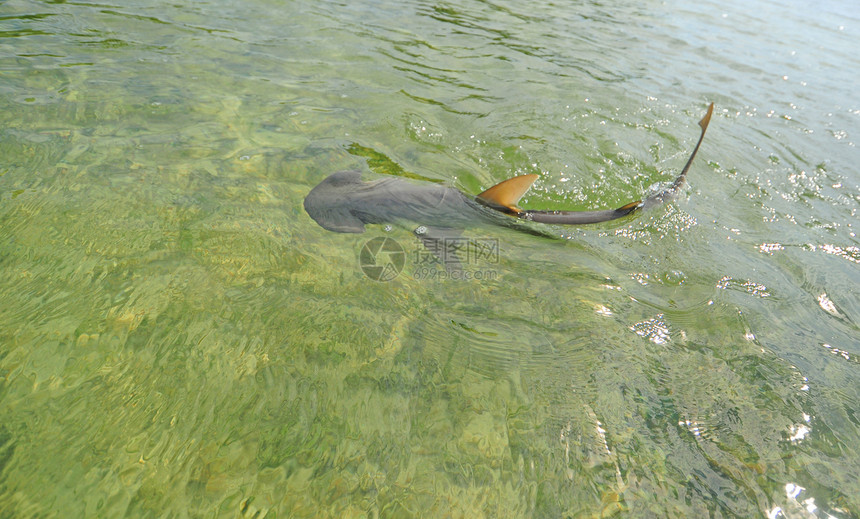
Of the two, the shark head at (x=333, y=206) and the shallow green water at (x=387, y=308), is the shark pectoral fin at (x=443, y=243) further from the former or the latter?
the shark head at (x=333, y=206)

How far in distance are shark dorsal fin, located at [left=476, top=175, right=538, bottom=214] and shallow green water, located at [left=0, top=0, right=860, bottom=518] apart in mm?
270

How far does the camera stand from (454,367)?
8.53 ft

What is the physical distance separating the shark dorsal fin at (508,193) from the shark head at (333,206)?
1.11m

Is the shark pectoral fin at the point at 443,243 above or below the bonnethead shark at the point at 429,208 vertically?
below

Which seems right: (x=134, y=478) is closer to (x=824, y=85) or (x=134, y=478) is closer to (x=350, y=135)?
(x=350, y=135)

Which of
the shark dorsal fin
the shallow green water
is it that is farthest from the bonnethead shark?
the shallow green water

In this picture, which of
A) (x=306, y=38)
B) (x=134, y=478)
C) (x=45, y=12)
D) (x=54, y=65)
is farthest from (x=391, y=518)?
(x=45, y=12)

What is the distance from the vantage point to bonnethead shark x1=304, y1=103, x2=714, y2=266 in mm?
3656

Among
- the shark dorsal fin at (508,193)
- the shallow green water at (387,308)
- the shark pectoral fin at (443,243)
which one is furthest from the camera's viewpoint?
the shark dorsal fin at (508,193)

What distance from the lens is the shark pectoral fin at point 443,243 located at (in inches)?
137

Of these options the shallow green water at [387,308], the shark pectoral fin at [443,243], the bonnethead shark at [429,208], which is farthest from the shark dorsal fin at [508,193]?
the shark pectoral fin at [443,243]

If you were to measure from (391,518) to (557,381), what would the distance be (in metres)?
1.20

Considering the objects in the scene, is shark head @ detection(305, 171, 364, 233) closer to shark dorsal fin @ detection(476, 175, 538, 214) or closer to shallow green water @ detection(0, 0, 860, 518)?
shallow green water @ detection(0, 0, 860, 518)

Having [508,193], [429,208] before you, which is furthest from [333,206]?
[508,193]
